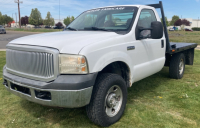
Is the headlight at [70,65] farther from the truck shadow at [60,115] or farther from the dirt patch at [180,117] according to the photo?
the dirt patch at [180,117]

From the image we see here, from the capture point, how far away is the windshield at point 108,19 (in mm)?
3641

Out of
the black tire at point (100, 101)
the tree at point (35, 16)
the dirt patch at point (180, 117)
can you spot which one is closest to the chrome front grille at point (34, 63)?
the black tire at point (100, 101)

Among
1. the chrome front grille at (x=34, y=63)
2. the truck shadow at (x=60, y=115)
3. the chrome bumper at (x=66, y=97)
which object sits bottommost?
the truck shadow at (x=60, y=115)

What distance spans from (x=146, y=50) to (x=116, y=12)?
0.97 meters

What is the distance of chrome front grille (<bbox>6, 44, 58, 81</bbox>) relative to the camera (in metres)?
2.48

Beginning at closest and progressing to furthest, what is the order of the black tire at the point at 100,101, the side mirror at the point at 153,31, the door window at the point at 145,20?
the black tire at the point at 100,101
the side mirror at the point at 153,31
the door window at the point at 145,20

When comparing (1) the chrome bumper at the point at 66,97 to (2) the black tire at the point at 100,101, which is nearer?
(1) the chrome bumper at the point at 66,97

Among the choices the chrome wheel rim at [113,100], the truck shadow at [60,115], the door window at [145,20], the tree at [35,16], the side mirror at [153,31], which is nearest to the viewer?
the chrome wheel rim at [113,100]

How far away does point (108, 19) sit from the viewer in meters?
3.84

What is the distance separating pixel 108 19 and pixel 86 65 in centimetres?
164

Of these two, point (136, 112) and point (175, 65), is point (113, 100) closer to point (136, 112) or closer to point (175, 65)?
point (136, 112)

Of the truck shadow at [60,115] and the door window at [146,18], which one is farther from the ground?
the door window at [146,18]

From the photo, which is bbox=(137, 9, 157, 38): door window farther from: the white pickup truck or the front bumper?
the front bumper

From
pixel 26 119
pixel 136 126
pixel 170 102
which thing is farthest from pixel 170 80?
pixel 26 119
